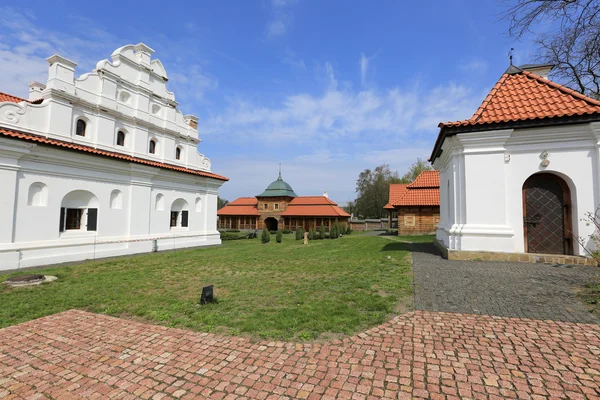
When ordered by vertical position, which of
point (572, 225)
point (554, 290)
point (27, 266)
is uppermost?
point (572, 225)

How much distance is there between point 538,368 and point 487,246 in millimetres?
5950

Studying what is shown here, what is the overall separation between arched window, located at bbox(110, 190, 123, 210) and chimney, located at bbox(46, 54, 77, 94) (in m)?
4.71

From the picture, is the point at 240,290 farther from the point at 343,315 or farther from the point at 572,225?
the point at 572,225

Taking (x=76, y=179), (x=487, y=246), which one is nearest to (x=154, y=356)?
(x=487, y=246)

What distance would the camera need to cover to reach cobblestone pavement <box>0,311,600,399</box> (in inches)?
101

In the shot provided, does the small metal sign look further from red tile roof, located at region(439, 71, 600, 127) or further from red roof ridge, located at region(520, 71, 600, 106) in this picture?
red roof ridge, located at region(520, 71, 600, 106)

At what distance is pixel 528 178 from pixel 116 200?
53.6 feet

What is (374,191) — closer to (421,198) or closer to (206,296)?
(421,198)

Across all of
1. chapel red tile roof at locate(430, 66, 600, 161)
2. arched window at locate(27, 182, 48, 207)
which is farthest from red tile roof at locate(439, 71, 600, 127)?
arched window at locate(27, 182, 48, 207)

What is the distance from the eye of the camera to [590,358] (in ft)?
9.55

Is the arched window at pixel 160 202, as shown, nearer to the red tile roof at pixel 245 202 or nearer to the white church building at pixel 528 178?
the white church building at pixel 528 178

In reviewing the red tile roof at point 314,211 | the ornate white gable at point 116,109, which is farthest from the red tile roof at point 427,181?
the ornate white gable at point 116,109

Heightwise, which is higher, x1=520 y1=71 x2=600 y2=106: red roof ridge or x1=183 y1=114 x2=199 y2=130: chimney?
x1=183 y1=114 x2=199 y2=130: chimney

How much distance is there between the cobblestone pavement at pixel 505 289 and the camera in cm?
426
